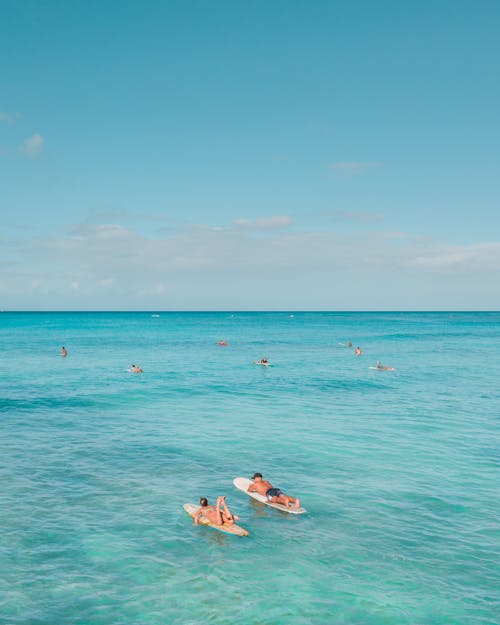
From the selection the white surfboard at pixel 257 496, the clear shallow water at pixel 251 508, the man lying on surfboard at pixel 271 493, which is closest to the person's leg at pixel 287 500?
the man lying on surfboard at pixel 271 493

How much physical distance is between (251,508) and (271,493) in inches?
41.6

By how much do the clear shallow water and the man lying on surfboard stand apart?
1.74 ft

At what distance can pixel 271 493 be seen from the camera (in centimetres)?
2016

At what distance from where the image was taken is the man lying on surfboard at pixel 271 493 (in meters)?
19.8

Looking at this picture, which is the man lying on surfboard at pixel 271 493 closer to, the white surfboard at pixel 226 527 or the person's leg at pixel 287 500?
the person's leg at pixel 287 500

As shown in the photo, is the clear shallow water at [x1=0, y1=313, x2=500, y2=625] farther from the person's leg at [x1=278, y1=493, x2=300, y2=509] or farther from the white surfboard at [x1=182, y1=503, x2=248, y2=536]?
the person's leg at [x1=278, y1=493, x2=300, y2=509]

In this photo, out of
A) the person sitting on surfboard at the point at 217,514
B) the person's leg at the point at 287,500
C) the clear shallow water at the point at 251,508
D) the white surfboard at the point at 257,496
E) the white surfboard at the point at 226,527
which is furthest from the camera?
the person's leg at the point at 287,500

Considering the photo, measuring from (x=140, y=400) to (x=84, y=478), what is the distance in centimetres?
1898

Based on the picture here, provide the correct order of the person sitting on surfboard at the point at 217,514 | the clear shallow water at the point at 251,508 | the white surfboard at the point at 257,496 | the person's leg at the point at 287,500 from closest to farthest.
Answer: the clear shallow water at the point at 251,508
the person sitting on surfboard at the point at 217,514
the white surfboard at the point at 257,496
the person's leg at the point at 287,500

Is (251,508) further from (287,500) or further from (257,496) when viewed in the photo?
(287,500)

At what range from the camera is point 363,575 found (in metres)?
15.4

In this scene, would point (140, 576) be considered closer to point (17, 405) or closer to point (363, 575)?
point (363, 575)

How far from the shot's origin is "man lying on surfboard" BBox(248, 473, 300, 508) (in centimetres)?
1975

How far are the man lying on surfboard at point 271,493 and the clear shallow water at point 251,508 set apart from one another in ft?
1.74
